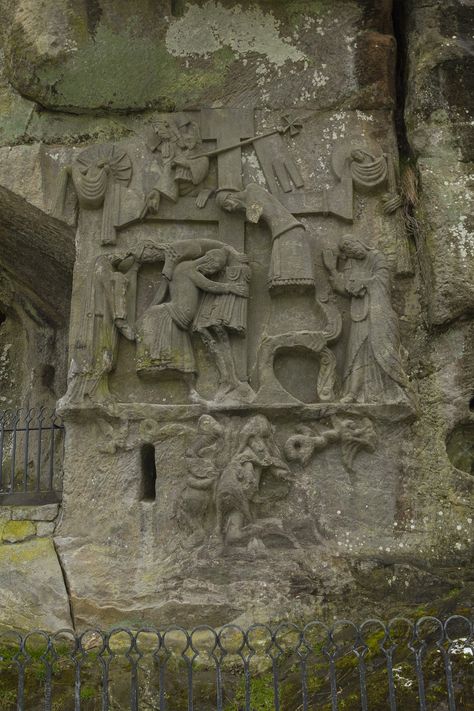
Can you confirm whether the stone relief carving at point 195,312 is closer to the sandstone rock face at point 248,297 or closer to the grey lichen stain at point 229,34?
the sandstone rock face at point 248,297

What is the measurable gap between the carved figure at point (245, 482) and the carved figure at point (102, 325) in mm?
1200

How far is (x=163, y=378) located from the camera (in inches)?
275

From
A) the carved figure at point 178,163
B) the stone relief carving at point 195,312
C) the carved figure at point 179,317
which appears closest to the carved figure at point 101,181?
the carved figure at point 178,163

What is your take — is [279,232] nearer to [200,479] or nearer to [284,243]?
[284,243]

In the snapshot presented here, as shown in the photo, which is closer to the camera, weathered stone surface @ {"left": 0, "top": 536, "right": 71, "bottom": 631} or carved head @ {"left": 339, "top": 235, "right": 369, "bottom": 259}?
weathered stone surface @ {"left": 0, "top": 536, "right": 71, "bottom": 631}

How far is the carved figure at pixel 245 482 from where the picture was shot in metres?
6.41

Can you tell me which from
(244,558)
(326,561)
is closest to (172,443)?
(244,558)

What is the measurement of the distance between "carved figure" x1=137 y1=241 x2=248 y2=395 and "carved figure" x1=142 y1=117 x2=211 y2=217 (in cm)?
66

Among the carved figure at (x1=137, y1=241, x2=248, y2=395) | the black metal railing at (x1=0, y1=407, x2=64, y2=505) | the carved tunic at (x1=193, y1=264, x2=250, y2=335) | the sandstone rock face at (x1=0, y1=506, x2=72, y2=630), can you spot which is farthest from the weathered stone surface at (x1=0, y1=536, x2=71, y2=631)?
the carved tunic at (x1=193, y1=264, x2=250, y2=335)

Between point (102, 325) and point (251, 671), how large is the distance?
2968 mm

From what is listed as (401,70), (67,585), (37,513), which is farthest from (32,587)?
(401,70)

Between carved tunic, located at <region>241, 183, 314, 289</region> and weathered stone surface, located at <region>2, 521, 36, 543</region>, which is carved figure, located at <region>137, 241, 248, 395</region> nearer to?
carved tunic, located at <region>241, 183, 314, 289</region>

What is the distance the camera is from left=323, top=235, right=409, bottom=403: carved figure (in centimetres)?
679

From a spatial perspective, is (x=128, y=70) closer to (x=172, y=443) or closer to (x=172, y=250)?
(x=172, y=250)
